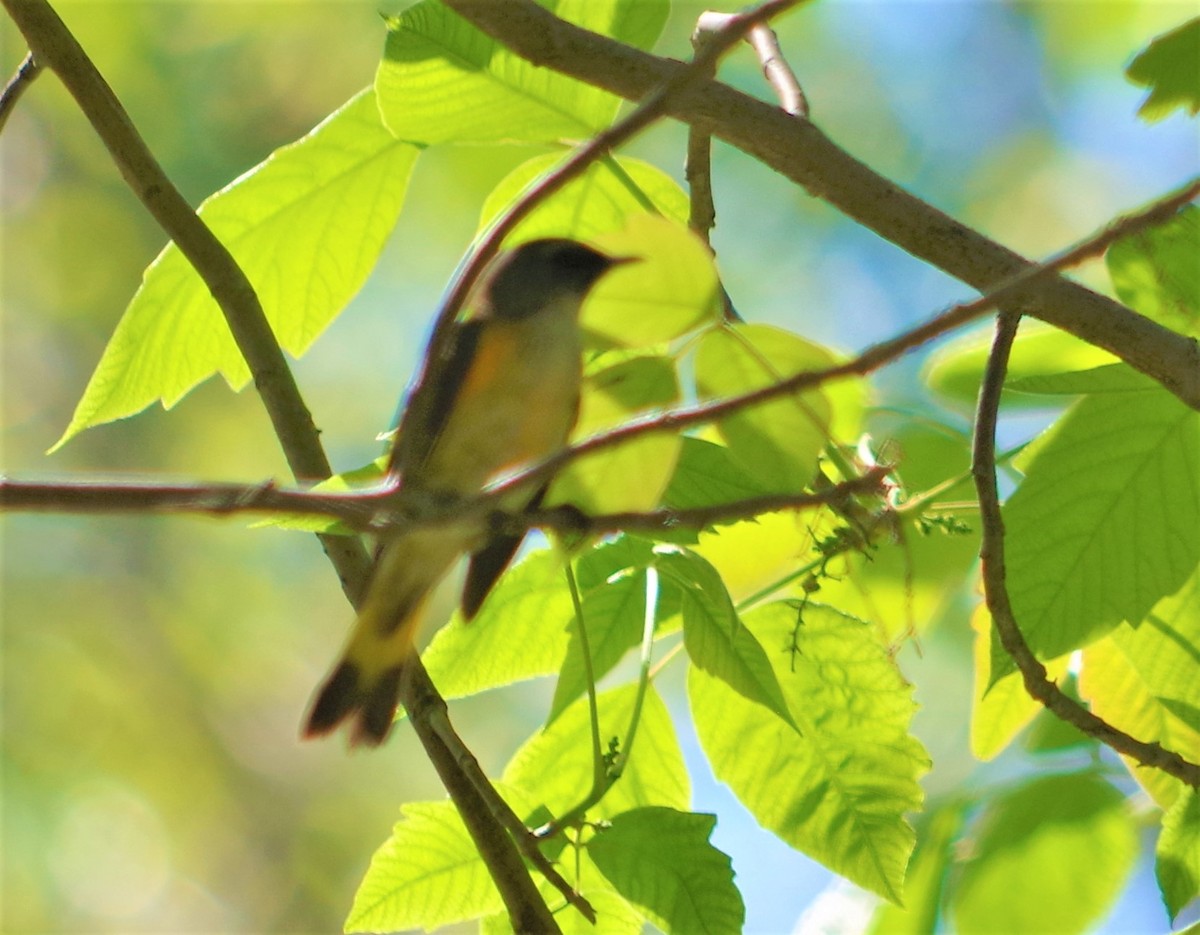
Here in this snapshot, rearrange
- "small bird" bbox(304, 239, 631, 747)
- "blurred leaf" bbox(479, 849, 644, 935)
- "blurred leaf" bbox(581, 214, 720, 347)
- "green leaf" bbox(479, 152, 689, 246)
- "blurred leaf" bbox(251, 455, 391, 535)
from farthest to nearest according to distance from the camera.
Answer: "small bird" bbox(304, 239, 631, 747) < "green leaf" bbox(479, 152, 689, 246) < "blurred leaf" bbox(479, 849, 644, 935) < "blurred leaf" bbox(251, 455, 391, 535) < "blurred leaf" bbox(581, 214, 720, 347)

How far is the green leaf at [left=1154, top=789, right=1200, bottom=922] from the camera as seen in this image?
1465 mm

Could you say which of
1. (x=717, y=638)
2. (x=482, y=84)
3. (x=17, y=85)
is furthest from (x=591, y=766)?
(x=17, y=85)

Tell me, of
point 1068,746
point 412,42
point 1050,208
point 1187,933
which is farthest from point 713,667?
point 1050,208

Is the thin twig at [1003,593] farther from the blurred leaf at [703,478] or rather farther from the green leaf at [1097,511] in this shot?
the blurred leaf at [703,478]

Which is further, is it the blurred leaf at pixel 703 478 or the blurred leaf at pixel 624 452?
the blurred leaf at pixel 703 478

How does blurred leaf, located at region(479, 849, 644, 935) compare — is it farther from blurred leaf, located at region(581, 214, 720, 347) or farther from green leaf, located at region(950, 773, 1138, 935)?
blurred leaf, located at region(581, 214, 720, 347)

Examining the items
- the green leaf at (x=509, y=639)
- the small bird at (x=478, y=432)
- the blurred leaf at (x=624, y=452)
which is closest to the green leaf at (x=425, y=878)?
the green leaf at (x=509, y=639)

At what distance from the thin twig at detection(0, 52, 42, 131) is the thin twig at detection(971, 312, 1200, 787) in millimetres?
1289

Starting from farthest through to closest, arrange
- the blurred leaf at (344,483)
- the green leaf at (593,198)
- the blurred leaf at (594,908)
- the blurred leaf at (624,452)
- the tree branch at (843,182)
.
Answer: the green leaf at (593,198), the blurred leaf at (594,908), the tree branch at (843,182), the blurred leaf at (344,483), the blurred leaf at (624,452)

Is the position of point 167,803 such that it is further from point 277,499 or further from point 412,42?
point 277,499

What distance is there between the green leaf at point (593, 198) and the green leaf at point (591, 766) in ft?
2.16

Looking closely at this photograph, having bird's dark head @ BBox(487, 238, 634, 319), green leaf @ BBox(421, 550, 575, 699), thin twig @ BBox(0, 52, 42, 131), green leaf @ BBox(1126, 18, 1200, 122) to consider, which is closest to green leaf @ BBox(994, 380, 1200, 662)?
green leaf @ BBox(1126, 18, 1200, 122)

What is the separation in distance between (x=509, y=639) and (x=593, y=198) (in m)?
0.63

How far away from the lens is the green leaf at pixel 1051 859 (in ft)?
5.82
